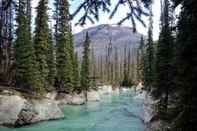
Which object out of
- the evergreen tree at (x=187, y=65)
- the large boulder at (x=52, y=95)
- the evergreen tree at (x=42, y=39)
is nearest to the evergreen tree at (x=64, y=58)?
the large boulder at (x=52, y=95)

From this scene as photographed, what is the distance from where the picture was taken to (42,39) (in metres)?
42.7

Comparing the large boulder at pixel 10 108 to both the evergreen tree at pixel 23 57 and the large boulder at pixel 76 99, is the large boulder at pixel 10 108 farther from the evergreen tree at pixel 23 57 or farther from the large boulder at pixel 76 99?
the large boulder at pixel 76 99

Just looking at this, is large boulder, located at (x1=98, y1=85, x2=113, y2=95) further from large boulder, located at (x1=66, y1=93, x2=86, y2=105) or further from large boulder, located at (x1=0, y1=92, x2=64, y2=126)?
large boulder, located at (x1=0, y1=92, x2=64, y2=126)

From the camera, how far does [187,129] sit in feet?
38.2

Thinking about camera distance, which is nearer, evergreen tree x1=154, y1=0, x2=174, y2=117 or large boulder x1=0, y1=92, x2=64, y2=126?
evergreen tree x1=154, y1=0, x2=174, y2=117

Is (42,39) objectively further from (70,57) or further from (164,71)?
(164,71)

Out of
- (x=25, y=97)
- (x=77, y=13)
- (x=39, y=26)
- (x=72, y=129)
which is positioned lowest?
(x=72, y=129)

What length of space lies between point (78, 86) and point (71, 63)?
12.2 feet

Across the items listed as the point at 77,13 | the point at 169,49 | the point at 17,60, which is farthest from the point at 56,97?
the point at 77,13

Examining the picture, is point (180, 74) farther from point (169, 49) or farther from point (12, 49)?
point (12, 49)

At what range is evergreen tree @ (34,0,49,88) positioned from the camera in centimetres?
4162

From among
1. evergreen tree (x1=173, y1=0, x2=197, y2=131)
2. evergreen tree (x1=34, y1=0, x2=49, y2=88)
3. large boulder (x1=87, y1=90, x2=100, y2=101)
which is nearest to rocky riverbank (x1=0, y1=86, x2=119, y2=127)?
evergreen tree (x1=34, y1=0, x2=49, y2=88)

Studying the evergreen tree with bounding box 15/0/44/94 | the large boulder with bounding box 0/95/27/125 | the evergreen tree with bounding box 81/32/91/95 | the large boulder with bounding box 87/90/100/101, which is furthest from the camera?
the large boulder with bounding box 87/90/100/101

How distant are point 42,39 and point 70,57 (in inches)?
291
